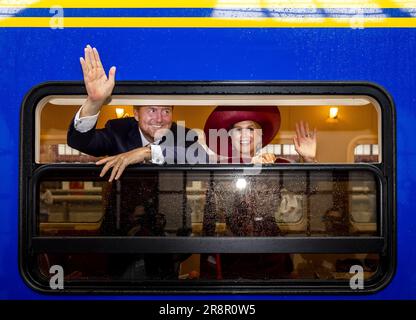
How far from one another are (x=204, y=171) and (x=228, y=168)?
103 mm

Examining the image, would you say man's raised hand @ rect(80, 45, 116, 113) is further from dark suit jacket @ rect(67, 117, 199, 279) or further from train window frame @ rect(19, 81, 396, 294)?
dark suit jacket @ rect(67, 117, 199, 279)

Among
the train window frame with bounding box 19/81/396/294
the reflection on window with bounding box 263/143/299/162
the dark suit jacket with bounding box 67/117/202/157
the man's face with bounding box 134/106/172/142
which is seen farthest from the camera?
the reflection on window with bounding box 263/143/299/162

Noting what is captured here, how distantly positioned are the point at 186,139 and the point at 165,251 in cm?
52

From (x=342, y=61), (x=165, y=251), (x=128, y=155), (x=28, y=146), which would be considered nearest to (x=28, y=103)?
(x=28, y=146)

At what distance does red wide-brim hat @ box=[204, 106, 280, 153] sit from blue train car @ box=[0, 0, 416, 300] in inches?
7.9

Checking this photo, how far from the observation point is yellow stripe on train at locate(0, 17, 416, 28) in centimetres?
260

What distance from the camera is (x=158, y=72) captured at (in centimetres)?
259

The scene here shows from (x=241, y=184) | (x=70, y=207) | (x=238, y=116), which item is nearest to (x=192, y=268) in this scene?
(x=241, y=184)

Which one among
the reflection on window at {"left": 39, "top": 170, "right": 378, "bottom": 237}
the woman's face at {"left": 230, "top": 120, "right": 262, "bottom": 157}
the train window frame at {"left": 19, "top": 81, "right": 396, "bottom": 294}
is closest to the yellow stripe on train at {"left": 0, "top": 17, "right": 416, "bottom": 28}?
the train window frame at {"left": 19, "top": 81, "right": 396, "bottom": 294}

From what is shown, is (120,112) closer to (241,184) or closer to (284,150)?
(241,184)

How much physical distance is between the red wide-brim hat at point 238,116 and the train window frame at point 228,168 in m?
0.25

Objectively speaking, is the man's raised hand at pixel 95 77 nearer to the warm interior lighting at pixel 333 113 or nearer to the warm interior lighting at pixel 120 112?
the warm interior lighting at pixel 120 112

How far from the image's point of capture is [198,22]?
8.55 feet

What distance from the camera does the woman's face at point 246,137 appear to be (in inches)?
111
